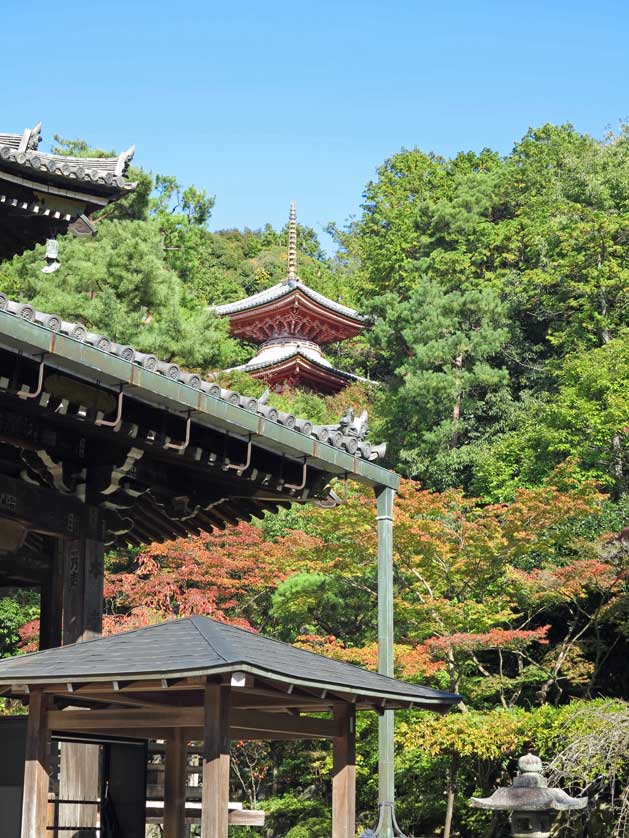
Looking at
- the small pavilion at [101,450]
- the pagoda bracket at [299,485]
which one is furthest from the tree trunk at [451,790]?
the pagoda bracket at [299,485]

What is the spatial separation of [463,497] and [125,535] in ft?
50.9

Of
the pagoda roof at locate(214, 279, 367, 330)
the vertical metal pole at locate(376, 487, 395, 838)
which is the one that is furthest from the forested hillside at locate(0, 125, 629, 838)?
the vertical metal pole at locate(376, 487, 395, 838)

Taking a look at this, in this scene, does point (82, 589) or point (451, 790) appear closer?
point (82, 589)

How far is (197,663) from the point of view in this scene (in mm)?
5602

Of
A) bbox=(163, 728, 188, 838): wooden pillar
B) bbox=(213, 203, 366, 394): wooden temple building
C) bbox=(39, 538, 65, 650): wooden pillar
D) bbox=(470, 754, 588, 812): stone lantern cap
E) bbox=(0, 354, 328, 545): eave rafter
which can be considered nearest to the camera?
bbox=(163, 728, 188, 838): wooden pillar

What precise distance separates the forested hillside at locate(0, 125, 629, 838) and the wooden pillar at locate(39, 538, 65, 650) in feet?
29.1

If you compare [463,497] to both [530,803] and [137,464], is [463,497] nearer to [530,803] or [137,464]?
[530,803]

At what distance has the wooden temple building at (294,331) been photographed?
34.8 meters

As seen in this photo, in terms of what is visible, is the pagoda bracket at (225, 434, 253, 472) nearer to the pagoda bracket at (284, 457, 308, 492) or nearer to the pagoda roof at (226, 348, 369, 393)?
the pagoda bracket at (284, 457, 308, 492)

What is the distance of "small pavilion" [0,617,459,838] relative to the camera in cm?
574

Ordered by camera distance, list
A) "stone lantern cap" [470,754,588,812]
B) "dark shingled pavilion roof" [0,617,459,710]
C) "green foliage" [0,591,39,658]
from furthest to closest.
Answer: "green foliage" [0,591,39,658] → "stone lantern cap" [470,754,588,812] → "dark shingled pavilion roof" [0,617,459,710]

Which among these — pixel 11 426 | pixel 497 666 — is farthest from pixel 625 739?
pixel 11 426

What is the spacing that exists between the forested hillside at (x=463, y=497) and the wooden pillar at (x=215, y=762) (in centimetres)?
1021

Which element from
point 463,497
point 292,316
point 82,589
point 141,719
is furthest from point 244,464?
point 292,316
